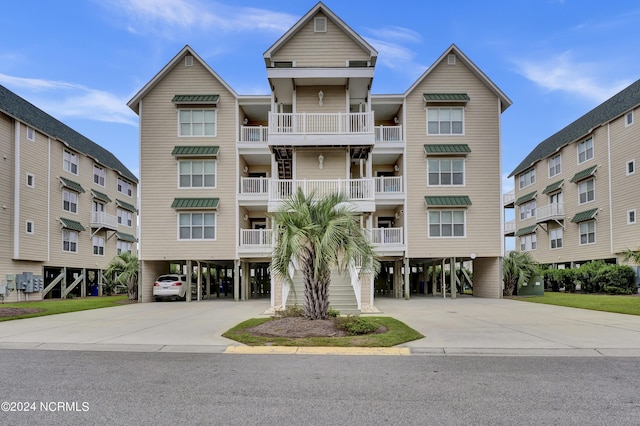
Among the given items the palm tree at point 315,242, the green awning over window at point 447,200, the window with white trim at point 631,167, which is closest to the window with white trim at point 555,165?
the window with white trim at point 631,167

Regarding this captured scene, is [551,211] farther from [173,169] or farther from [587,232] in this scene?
[173,169]

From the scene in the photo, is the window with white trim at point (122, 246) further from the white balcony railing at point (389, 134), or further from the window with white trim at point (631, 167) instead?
the window with white trim at point (631, 167)

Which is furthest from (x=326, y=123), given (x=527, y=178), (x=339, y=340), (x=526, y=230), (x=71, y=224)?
(x=527, y=178)

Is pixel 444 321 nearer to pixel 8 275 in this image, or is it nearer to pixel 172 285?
pixel 172 285

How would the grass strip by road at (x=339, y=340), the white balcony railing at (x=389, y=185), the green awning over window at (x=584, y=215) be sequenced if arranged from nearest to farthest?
the grass strip by road at (x=339, y=340) < the white balcony railing at (x=389, y=185) < the green awning over window at (x=584, y=215)

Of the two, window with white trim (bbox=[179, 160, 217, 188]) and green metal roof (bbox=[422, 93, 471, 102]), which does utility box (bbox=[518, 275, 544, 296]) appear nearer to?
green metal roof (bbox=[422, 93, 471, 102])

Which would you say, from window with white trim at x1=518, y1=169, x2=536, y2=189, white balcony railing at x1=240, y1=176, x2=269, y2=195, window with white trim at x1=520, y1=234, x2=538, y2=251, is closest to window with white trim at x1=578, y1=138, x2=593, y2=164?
window with white trim at x1=518, y1=169, x2=536, y2=189

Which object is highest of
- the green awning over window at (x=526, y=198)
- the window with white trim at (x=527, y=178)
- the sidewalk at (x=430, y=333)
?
the window with white trim at (x=527, y=178)

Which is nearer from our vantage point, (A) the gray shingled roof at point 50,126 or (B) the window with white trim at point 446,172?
(B) the window with white trim at point 446,172

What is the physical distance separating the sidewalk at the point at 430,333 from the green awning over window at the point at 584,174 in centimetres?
1826

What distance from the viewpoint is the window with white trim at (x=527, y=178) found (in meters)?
42.9

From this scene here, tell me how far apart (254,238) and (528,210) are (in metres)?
28.7

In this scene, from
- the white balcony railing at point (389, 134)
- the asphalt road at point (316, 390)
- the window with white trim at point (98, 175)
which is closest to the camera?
the asphalt road at point (316, 390)

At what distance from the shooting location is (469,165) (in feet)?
89.1
